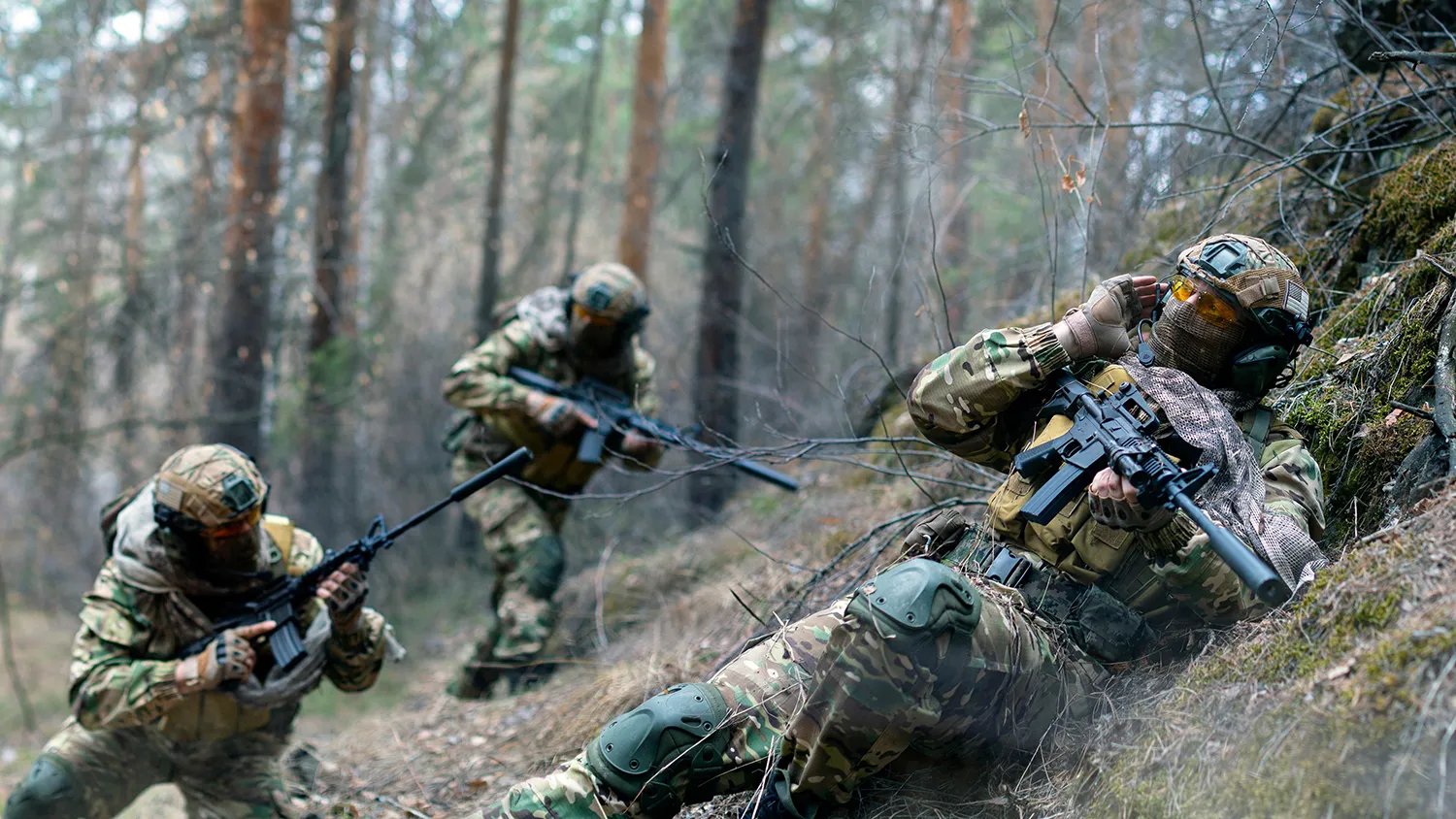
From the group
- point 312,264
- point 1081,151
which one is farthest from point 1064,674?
point 312,264

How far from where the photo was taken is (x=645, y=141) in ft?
32.1

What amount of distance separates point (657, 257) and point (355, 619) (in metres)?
17.5

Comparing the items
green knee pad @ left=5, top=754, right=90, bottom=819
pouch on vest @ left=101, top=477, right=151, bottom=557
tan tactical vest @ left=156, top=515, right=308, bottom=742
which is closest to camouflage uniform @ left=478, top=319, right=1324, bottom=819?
tan tactical vest @ left=156, top=515, right=308, bottom=742

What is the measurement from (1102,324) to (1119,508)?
0.64 meters

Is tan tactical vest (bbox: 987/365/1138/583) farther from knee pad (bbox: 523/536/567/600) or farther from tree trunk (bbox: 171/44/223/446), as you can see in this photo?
tree trunk (bbox: 171/44/223/446)

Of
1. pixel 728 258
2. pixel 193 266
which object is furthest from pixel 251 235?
pixel 728 258

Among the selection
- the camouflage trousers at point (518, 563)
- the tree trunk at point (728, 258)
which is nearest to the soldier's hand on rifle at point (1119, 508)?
the camouflage trousers at point (518, 563)

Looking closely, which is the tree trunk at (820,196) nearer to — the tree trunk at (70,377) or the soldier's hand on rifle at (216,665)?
the tree trunk at (70,377)

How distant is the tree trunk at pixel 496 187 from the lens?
11047mm

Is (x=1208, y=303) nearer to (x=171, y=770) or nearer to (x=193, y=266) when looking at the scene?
(x=171, y=770)

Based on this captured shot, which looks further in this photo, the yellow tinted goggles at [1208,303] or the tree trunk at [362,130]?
the tree trunk at [362,130]

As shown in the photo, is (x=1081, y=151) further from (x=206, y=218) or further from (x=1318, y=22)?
(x=206, y=218)

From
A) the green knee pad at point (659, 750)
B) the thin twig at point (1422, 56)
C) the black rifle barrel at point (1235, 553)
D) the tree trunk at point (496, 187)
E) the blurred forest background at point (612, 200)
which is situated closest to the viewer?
the black rifle barrel at point (1235, 553)

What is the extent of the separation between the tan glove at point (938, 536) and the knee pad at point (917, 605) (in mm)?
578
